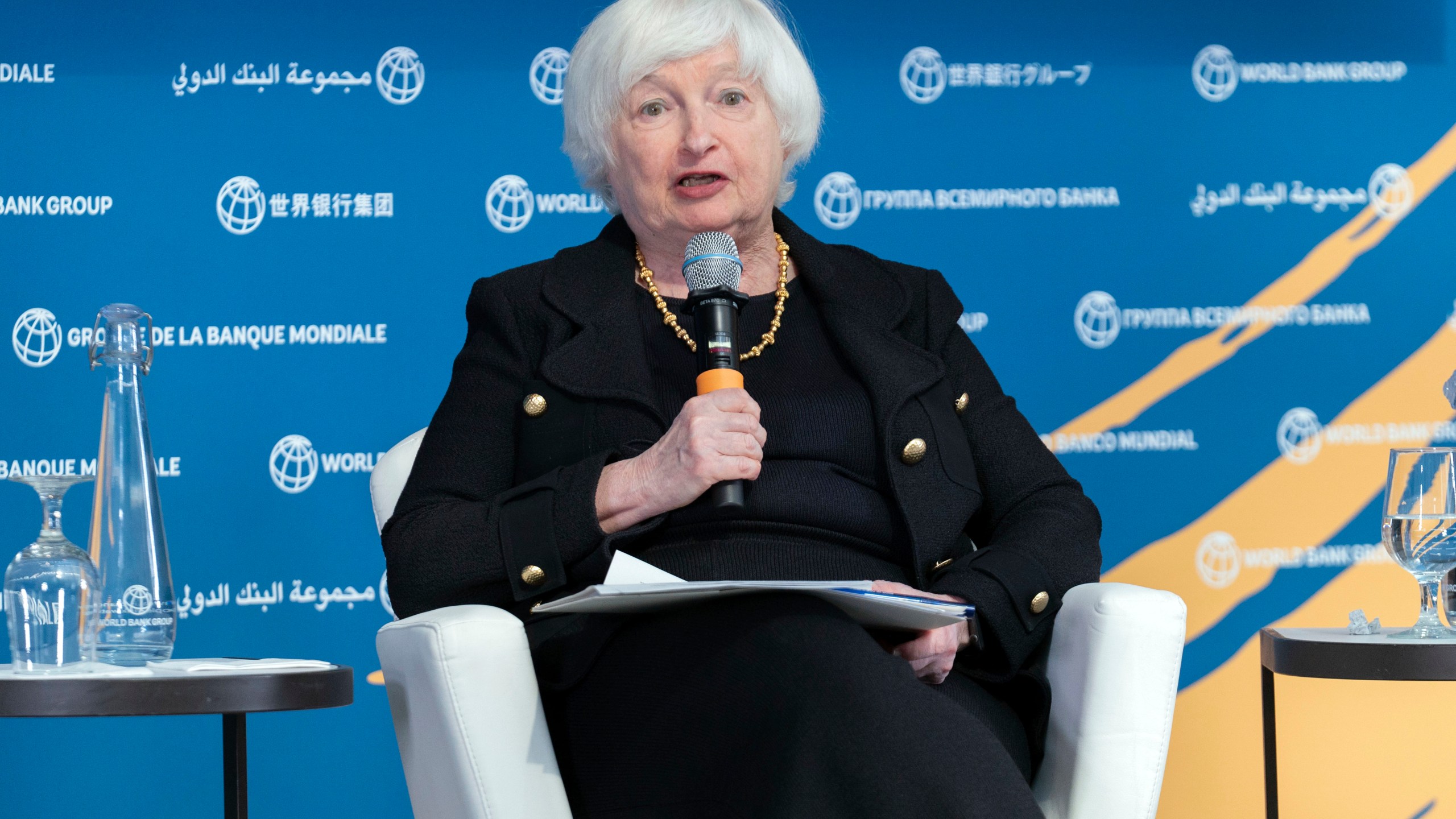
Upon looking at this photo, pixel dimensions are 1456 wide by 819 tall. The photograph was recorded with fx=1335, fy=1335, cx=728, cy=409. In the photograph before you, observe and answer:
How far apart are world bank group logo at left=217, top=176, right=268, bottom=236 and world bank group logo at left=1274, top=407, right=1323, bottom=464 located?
7.99 feet

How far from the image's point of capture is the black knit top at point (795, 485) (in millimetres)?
1633

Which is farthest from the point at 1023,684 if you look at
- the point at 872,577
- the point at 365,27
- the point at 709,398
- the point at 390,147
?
the point at 365,27

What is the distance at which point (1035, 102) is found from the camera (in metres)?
3.21

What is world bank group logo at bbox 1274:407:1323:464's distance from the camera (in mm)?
3133

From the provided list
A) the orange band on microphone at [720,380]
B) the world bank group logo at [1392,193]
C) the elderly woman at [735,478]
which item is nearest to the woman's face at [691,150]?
the elderly woman at [735,478]

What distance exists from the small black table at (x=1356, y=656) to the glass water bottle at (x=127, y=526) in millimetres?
1497

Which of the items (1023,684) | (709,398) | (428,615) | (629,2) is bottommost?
(1023,684)

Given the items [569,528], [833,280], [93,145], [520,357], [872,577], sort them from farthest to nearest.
Answer: [93,145], [833,280], [520,357], [872,577], [569,528]

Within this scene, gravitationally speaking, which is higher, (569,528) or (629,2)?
(629,2)

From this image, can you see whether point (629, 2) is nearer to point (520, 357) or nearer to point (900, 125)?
point (520, 357)

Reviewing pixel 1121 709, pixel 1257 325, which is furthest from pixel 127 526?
pixel 1257 325

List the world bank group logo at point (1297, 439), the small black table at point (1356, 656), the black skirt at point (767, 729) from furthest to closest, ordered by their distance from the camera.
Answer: the world bank group logo at point (1297, 439) → the small black table at point (1356, 656) → the black skirt at point (767, 729)

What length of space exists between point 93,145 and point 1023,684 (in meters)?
A: 2.56

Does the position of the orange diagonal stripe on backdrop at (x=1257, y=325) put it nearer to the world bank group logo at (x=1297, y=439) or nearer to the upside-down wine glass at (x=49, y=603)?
the world bank group logo at (x=1297, y=439)
